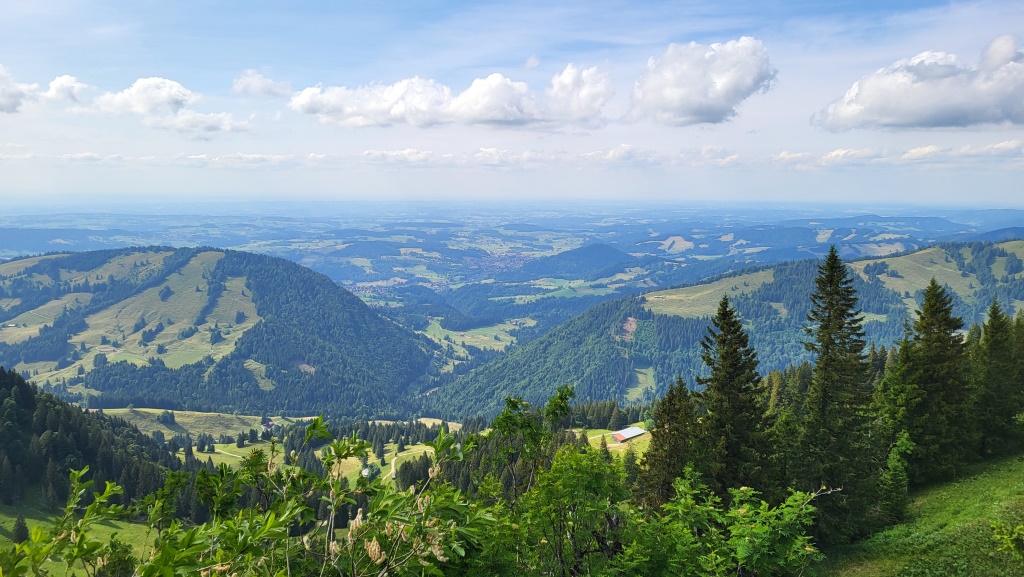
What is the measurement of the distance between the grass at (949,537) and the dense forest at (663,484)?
89 cm

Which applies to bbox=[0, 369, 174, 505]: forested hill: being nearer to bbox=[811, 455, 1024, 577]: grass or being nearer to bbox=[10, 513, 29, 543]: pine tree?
bbox=[10, 513, 29, 543]: pine tree

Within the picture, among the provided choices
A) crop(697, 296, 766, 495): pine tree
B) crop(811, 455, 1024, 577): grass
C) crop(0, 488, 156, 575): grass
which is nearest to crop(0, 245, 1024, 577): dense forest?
crop(697, 296, 766, 495): pine tree

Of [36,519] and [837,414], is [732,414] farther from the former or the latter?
[36,519]

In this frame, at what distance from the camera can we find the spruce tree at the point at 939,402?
146 feet

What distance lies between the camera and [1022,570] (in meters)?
22.7

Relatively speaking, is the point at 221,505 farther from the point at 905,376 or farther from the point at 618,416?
the point at 618,416

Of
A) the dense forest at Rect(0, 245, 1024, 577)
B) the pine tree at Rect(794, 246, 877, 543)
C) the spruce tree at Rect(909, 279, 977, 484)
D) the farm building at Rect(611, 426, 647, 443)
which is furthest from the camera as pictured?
the farm building at Rect(611, 426, 647, 443)

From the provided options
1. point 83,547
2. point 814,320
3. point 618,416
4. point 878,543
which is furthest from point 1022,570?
point 618,416

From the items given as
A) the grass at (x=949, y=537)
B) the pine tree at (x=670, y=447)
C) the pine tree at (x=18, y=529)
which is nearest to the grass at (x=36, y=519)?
the pine tree at (x=18, y=529)

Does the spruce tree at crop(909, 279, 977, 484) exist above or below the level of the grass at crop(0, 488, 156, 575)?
above

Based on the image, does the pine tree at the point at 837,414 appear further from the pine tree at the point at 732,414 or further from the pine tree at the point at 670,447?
the pine tree at the point at 670,447

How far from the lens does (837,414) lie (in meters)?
40.2

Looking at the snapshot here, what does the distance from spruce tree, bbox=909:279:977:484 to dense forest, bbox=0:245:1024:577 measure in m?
0.15

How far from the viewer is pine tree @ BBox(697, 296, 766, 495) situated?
37125 mm
